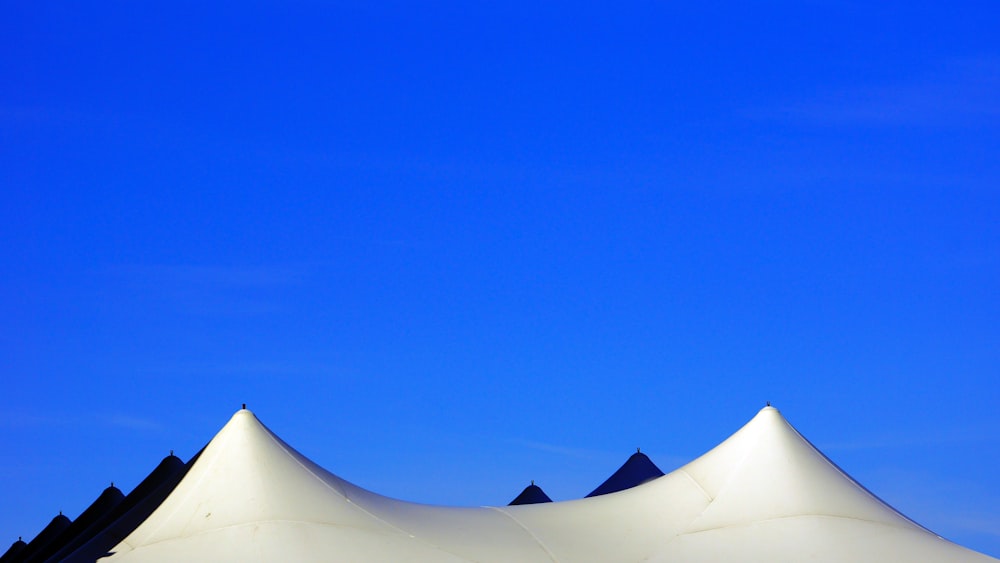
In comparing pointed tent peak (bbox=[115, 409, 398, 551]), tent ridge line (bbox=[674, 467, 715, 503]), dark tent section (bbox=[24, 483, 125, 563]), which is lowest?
pointed tent peak (bbox=[115, 409, 398, 551])

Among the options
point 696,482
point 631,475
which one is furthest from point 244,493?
point 631,475

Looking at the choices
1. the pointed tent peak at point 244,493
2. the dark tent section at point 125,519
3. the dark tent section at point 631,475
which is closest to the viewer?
the pointed tent peak at point 244,493

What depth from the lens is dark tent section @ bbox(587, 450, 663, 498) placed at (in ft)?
94.7

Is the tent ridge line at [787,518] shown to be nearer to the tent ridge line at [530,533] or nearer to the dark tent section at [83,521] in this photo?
the tent ridge line at [530,533]

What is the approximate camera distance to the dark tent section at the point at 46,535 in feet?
95.9

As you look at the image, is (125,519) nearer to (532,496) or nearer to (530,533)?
(530,533)

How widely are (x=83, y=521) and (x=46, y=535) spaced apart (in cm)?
580

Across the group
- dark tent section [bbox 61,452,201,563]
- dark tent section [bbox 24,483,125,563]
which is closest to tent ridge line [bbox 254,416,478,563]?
dark tent section [bbox 61,452,201,563]

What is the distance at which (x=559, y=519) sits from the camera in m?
19.0

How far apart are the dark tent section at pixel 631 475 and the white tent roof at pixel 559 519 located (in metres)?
9.04

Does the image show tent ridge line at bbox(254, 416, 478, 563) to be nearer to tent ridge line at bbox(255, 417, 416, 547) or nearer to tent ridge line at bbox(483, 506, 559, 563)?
tent ridge line at bbox(255, 417, 416, 547)

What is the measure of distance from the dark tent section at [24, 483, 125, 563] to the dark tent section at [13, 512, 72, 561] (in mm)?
2765

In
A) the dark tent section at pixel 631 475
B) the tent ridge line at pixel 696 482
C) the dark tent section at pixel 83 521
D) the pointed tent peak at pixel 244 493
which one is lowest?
the pointed tent peak at pixel 244 493

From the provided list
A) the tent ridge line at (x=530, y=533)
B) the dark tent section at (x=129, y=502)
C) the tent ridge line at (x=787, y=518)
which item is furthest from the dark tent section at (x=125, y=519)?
the tent ridge line at (x=787, y=518)
